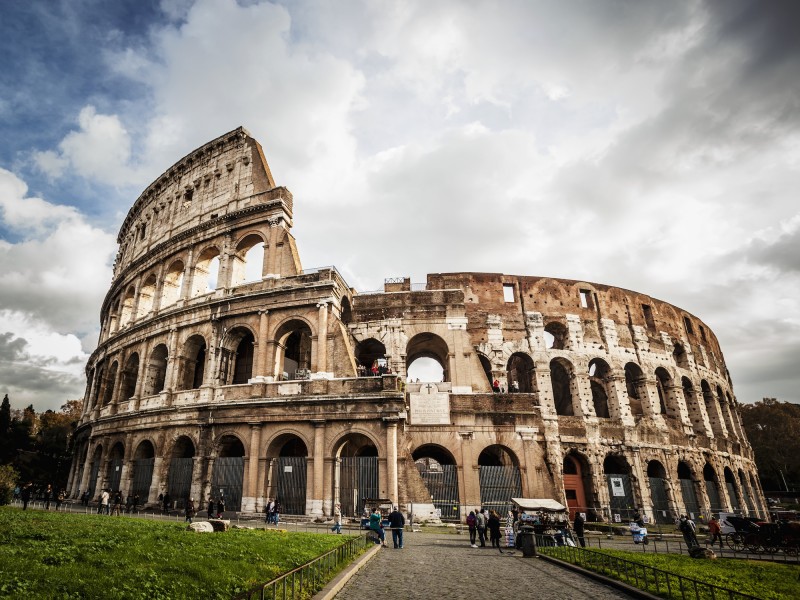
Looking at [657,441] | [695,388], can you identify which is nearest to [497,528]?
[657,441]

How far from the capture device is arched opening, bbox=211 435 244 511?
1844 centimetres

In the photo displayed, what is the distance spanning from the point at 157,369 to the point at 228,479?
8432 millimetres

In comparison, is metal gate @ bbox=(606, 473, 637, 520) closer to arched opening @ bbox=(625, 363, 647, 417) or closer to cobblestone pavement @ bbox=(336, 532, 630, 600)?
arched opening @ bbox=(625, 363, 647, 417)

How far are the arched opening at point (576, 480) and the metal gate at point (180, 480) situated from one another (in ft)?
58.3

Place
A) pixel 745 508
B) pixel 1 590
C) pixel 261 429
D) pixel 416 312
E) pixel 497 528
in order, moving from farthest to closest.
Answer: pixel 745 508
pixel 416 312
pixel 261 429
pixel 497 528
pixel 1 590

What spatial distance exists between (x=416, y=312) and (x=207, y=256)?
1189 centimetres

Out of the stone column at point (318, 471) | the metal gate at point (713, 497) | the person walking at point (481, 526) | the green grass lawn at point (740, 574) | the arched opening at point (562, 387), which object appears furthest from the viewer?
the arched opening at point (562, 387)

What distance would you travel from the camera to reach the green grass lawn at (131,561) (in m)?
5.17

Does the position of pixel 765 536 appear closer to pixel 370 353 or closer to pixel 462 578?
pixel 462 578

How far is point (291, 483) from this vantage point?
1812cm

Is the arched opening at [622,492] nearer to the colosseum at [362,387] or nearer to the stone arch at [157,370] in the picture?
the colosseum at [362,387]

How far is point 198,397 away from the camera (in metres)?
20.4

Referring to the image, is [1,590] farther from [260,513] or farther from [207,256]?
[207,256]

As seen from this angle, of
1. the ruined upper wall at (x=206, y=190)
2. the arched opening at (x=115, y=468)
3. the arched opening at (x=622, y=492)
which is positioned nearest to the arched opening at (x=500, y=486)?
the arched opening at (x=622, y=492)
